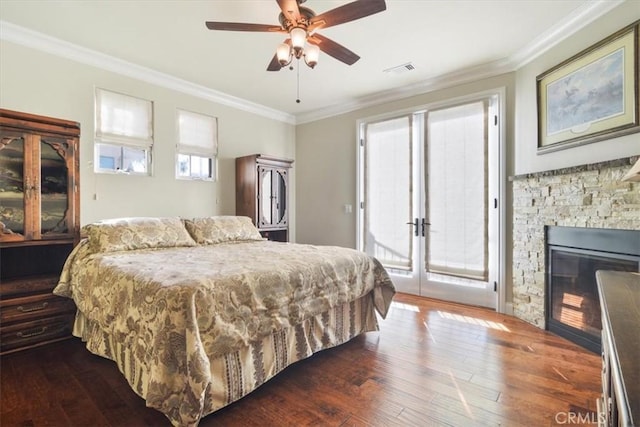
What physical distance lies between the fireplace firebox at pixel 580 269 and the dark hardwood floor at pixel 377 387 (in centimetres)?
16

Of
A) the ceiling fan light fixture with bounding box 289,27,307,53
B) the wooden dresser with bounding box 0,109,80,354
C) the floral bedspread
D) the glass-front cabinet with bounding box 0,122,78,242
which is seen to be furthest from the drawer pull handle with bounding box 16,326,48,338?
the ceiling fan light fixture with bounding box 289,27,307,53

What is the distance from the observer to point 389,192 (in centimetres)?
440

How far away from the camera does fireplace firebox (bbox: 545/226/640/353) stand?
2361mm

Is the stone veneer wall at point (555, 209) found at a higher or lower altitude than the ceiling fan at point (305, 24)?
lower

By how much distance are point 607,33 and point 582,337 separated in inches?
96.7

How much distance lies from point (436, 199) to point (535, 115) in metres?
1.36

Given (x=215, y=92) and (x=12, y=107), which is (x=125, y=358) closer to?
(x=12, y=107)

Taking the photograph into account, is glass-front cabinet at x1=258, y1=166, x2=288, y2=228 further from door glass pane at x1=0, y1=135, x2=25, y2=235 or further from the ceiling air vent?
door glass pane at x1=0, y1=135, x2=25, y2=235

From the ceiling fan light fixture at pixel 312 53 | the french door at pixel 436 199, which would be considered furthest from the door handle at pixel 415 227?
the ceiling fan light fixture at pixel 312 53

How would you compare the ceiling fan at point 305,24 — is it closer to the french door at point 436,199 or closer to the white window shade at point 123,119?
the white window shade at point 123,119

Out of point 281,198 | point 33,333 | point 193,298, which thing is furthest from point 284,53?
point 33,333

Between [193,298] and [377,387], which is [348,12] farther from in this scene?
[377,387]

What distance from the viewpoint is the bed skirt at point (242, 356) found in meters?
1.51

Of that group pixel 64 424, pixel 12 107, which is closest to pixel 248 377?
pixel 64 424
